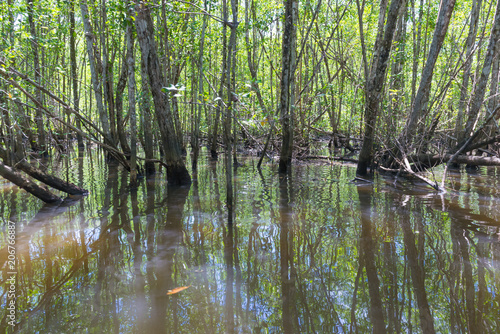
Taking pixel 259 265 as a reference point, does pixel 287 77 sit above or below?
above

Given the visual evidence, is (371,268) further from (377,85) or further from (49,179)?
(377,85)

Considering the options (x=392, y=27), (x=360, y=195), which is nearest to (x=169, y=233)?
(x=360, y=195)

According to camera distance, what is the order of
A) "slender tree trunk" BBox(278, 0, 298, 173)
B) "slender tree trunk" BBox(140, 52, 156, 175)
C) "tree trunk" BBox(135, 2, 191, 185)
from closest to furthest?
"tree trunk" BBox(135, 2, 191, 185)
"slender tree trunk" BBox(278, 0, 298, 173)
"slender tree trunk" BBox(140, 52, 156, 175)

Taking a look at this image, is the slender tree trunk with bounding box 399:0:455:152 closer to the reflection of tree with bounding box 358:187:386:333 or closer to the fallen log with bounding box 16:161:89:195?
the reflection of tree with bounding box 358:187:386:333

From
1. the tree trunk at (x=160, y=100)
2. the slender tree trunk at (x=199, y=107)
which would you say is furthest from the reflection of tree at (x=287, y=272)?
the slender tree trunk at (x=199, y=107)

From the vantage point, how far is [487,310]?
2785 mm

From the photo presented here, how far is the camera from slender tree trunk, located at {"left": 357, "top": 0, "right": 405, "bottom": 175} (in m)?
7.86

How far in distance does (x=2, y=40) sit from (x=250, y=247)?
9161 mm

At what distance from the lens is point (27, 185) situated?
6125 mm

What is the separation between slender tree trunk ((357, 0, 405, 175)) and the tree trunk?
4.79 m

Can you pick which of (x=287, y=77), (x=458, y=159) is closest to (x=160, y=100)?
(x=287, y=77)

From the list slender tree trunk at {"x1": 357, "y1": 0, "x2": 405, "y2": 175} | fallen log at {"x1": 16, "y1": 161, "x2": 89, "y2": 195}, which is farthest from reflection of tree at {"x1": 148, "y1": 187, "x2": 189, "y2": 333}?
slender tree trunk at {"x1": 357, "y1": 0, "x2": 405, "y2": 175}

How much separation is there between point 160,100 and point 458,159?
6736 millimetres

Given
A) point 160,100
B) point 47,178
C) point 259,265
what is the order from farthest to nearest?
point 160,100 → point 47,178 → point 259,265
